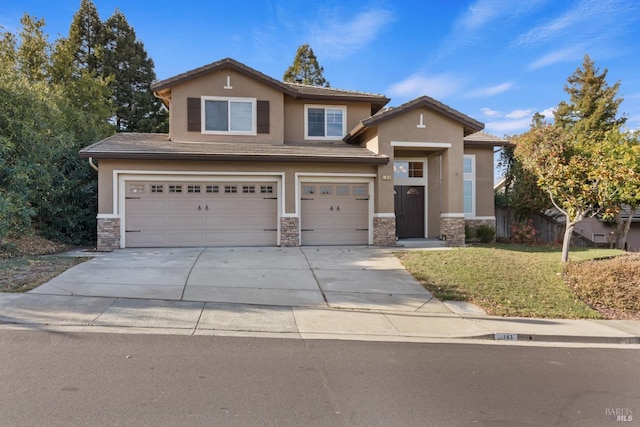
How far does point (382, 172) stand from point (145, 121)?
946 inches

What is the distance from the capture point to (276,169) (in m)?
13.7

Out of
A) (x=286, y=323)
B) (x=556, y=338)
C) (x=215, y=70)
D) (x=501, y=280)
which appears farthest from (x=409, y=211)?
(x=286, y=323)

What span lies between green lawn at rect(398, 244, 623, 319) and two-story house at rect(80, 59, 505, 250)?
281 cm

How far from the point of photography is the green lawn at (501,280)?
8.00 meters

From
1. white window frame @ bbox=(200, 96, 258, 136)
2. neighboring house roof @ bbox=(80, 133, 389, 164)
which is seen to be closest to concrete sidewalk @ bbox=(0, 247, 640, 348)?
neighboring house roof @ bbox=(80, 133, 389, 164)

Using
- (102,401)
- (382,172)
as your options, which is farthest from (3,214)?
(382,172)

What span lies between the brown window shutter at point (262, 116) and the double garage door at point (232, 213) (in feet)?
8.40

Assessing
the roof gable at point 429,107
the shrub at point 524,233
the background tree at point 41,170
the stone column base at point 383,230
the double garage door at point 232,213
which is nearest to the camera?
the background tree at point 41,170

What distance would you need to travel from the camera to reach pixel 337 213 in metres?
14.4

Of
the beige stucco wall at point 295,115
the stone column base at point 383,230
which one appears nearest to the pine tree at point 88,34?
the beige stucco wall at point 295,115

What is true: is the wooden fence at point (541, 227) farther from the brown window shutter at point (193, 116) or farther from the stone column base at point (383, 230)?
the brown window shutter at point (193, 116)

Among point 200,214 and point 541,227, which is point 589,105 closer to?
point 541,227

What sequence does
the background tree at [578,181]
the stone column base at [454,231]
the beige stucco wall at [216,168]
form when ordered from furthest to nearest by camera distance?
1. the stone column base at [454,231]
2. the beige stucco wall at [216,168]
3. the background tree at [578,181]

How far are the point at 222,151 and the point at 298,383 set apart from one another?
10.3 meters
